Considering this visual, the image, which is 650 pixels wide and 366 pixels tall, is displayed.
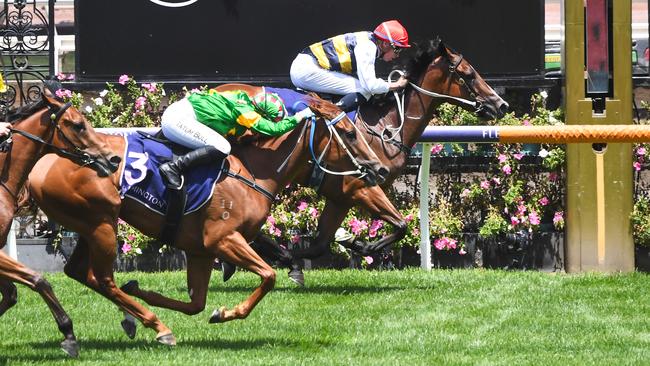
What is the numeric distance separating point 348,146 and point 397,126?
6.10 ft

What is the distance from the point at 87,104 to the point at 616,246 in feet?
14.8

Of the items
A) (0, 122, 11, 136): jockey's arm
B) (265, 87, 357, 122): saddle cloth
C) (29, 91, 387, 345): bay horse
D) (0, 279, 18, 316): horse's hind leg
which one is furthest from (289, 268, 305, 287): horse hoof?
(0, 122, 11, 136): jockey's arm

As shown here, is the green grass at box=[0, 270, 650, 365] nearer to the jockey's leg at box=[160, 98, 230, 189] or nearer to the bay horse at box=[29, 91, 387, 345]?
the bay horse at box=[29, 91, 387, 345]

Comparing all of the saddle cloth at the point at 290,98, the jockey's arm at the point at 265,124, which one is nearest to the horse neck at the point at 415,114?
the saddle cloth at the point at 290,98

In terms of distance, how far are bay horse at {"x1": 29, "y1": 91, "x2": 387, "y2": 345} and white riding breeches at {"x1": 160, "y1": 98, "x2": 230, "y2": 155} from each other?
0.17 meters

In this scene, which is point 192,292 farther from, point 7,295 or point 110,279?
point 7,295

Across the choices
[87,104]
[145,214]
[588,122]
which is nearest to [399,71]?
[588,122]

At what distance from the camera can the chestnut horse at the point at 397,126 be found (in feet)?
32.2

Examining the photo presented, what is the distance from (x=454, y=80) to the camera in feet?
33.8

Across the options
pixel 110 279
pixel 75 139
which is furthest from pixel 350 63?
pixel 75 139

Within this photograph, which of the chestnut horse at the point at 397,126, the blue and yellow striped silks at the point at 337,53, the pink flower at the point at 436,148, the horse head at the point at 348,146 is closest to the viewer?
the horse head at the point at 348,146

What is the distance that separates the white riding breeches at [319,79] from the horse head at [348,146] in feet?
5.41

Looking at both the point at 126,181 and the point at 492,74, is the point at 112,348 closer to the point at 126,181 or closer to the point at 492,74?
the point at 126,181

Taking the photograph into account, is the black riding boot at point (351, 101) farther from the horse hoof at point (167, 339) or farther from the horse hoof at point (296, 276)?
the horse hoof at point (167, 339)
